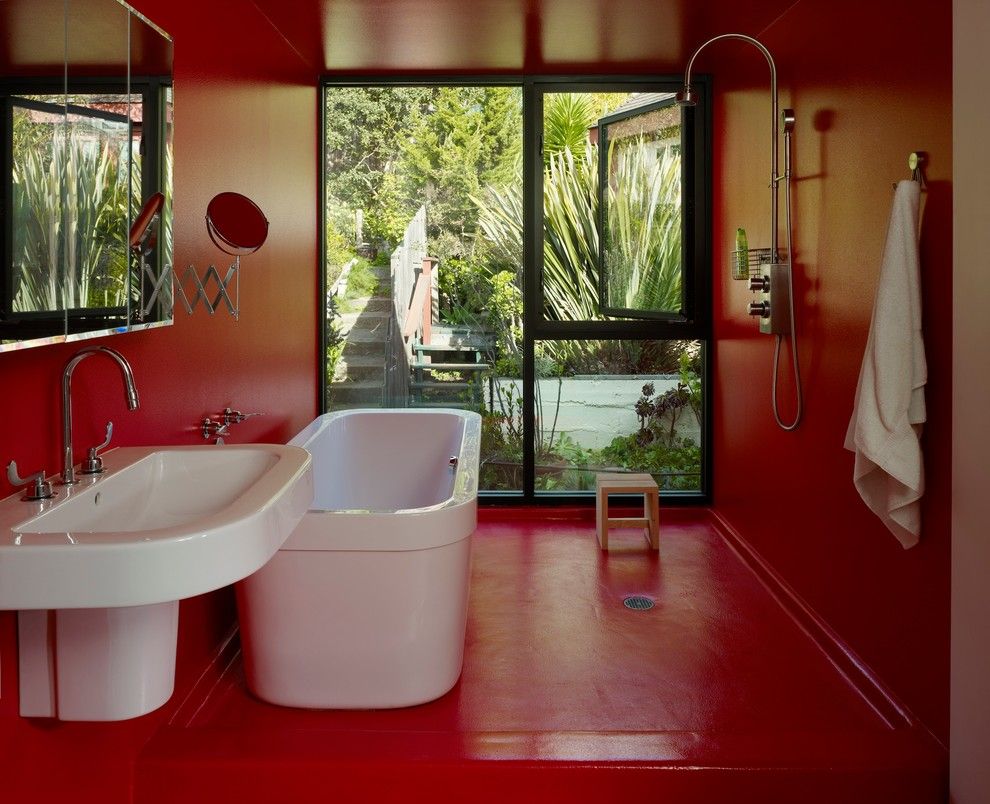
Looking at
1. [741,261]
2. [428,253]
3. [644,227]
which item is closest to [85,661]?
[741,261]

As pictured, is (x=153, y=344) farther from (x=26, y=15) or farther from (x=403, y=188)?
(x=403, y=188)

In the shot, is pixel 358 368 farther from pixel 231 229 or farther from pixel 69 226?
pixel 69 226

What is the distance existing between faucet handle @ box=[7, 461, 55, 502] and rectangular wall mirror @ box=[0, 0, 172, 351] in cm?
27

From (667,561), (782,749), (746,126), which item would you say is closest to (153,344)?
(782,749)

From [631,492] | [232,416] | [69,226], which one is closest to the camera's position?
[69,226]

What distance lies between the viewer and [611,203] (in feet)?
18.4

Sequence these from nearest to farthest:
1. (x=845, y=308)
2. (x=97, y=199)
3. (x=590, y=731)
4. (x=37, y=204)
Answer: (x=37, y=204)
(x=97, y=199)
(x=590, y=731)
(x=845, y=308)

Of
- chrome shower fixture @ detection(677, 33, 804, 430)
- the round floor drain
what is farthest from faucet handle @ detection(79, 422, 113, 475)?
chrome shower fixture @ detection(677, 33, 804, 430)

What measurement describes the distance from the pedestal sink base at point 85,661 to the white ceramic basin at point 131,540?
209 millimetres

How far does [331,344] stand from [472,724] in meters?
3.20

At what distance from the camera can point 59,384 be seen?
2.44m

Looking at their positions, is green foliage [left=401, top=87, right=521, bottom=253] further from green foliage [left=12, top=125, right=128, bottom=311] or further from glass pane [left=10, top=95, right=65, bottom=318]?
glass pane [left=10, top=95, right=65, bottom=318]

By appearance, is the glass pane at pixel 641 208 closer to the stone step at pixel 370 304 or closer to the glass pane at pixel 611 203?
the glass pane at pixel 611 203

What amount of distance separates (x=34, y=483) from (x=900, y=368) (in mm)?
2159
